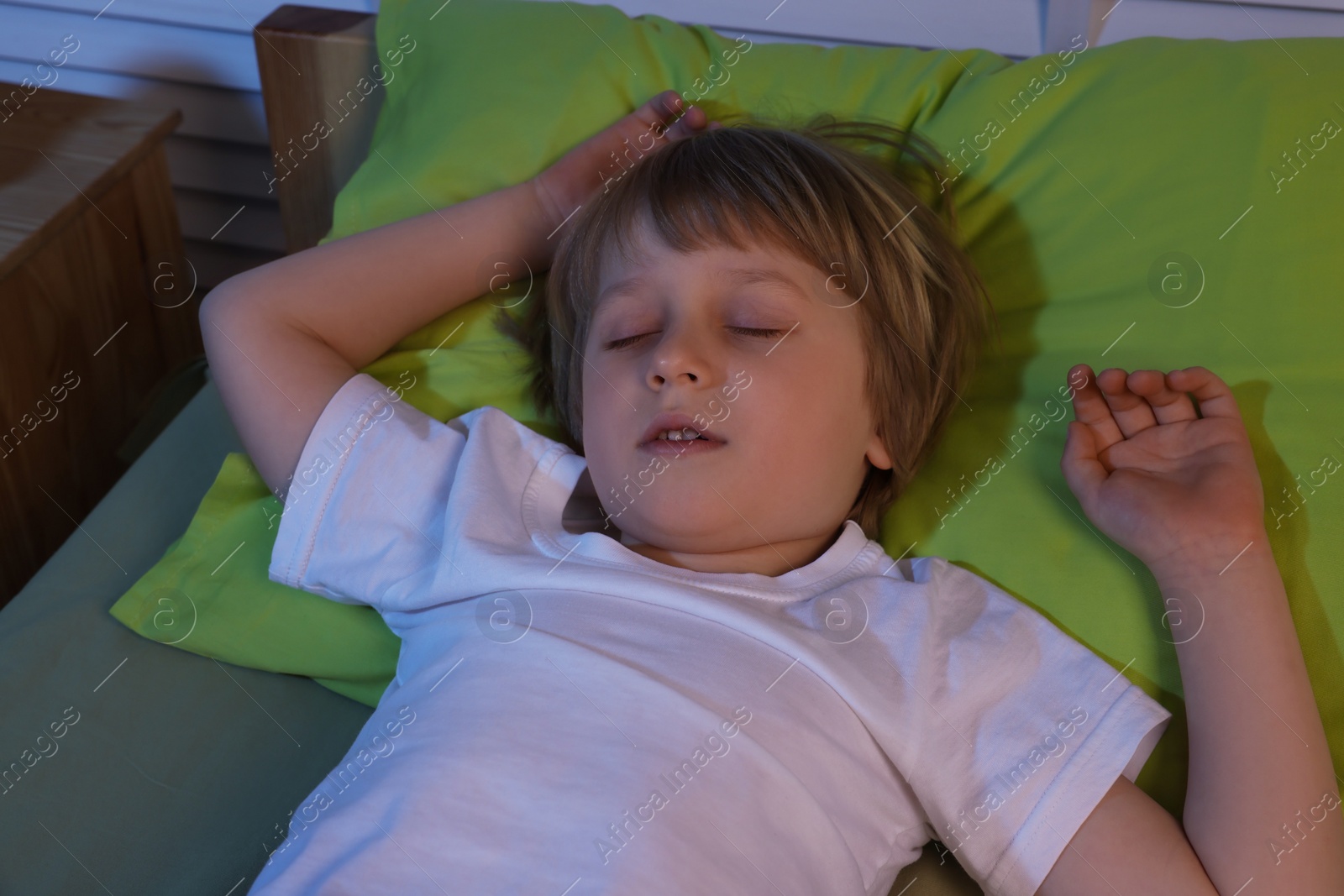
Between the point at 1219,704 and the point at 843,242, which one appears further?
the point at 843,242

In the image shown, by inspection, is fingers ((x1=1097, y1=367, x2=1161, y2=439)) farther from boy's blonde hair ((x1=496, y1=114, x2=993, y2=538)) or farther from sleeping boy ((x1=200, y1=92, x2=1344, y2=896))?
boy's blonde hair ((x1=496, y1=114, x2=993, y2=538))

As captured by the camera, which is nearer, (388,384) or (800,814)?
(800,814)

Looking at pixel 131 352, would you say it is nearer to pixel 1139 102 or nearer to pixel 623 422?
pixel 623 422

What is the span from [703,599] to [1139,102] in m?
0.64

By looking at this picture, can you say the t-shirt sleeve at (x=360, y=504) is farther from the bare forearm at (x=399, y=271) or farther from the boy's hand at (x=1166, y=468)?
the boy's hand at (x=1166, y=468)

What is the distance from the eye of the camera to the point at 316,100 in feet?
5.08

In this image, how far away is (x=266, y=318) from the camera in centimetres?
112

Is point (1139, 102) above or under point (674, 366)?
above

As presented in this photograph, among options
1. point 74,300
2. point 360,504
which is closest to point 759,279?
point 360,504

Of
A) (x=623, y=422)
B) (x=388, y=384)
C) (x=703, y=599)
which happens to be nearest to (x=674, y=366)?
(x=623, y=422)

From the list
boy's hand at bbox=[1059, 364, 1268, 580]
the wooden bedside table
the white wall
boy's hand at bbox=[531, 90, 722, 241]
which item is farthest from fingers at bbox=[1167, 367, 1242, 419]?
the wooden bedside table

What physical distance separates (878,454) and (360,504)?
48 centimetres

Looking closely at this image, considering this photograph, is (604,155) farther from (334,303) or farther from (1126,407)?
(1126,407)

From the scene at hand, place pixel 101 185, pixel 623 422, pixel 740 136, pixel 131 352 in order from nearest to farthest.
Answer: pixel 623 422, pixel 740 136, pixel 101 185, pixel 131 352
